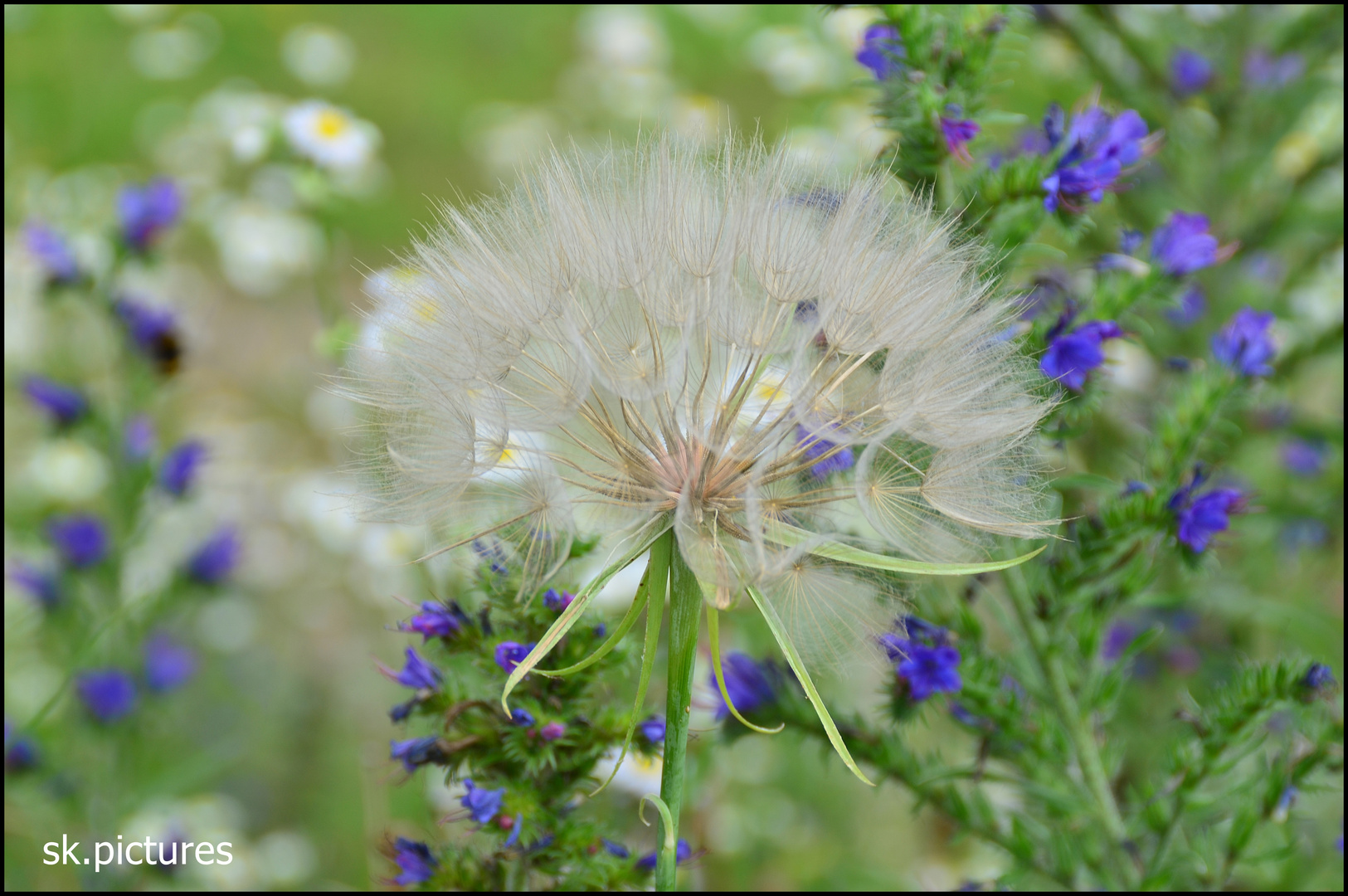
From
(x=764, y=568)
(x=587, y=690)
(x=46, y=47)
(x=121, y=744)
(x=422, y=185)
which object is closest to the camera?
(x=764, y=568)

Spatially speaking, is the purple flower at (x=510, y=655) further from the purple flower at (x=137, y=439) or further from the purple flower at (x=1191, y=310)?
the purple flower at (x=1191, y=310)

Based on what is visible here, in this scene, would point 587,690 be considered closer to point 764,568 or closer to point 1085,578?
point 764,568

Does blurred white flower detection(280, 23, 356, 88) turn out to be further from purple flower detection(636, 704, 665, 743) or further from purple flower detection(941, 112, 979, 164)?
purple flower detection(636, 704, 665, 743)

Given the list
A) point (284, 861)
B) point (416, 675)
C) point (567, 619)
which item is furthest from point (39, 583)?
point (567, 619)

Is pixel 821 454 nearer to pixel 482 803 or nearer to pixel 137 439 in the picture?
pixel 482 803

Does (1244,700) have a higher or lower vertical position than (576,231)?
lower

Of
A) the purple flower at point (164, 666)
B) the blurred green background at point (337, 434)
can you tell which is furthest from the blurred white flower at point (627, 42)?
the purple flower at point (164, 666)

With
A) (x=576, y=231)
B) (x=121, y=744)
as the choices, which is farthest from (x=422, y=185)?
(x=576, y=231)
